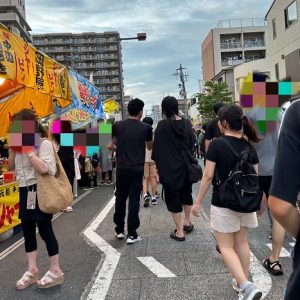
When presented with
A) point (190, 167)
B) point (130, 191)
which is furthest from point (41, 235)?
point (190, 167)

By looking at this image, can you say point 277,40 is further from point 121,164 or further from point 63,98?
point 121,164

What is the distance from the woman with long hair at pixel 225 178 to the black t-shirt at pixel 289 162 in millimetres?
1984

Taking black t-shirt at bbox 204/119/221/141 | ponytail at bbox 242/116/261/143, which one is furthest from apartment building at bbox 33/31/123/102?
ponytail at bbox 242/116/261/143

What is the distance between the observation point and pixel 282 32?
2503 cm

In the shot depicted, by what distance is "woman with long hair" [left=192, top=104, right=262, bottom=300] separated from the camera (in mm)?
3451

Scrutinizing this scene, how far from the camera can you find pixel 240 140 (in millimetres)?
3523

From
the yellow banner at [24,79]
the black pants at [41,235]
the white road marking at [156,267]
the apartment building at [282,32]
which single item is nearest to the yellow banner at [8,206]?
the yellow banner at [24,79]

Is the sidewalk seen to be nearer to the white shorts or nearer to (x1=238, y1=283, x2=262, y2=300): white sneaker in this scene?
(x1=238, y1=283, x2=262, y2=300): white sneaker

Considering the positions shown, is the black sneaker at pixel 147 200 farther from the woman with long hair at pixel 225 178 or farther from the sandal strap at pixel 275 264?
the woman with long hair at pixel 225 178

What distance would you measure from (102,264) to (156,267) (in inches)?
25.7

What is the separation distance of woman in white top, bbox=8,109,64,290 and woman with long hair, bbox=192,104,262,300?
5.08ft

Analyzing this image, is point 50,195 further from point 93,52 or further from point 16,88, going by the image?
point 93,52

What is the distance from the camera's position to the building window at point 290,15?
22.8 m

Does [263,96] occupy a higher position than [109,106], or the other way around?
[109,106]
